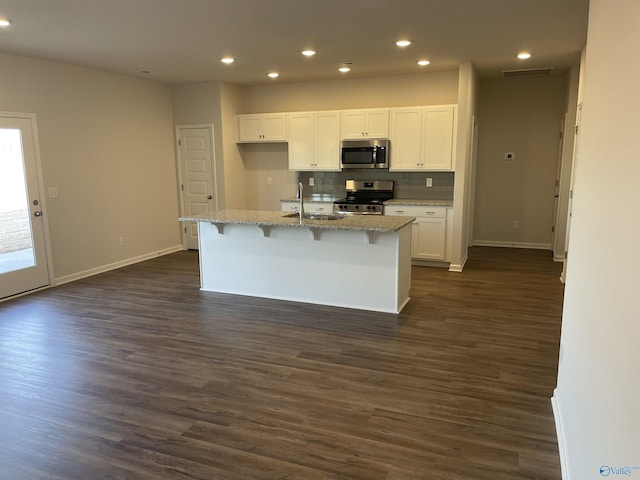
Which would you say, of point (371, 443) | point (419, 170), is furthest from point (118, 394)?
point (419, 170)

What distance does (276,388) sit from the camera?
299 centimetres

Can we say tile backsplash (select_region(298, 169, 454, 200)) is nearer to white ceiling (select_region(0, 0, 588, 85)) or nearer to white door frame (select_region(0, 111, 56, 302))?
white ceiling (select_region(0, 0, 588, 85))

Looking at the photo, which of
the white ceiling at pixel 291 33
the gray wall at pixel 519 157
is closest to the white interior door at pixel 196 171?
the white ceiling at pixel 291 33

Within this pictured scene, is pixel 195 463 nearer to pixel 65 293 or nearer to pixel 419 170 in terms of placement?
pixel 65 293

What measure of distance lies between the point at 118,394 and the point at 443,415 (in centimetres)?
209

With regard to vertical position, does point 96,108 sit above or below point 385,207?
above

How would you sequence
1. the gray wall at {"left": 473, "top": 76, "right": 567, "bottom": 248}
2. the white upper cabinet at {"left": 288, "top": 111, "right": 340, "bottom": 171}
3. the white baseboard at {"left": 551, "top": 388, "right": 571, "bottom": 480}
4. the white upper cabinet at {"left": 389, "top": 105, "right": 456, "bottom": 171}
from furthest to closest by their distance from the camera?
the gray wall at {"left": 473, "top": 76, "right": 567, "bottom": 248}, the white upper cabinet at {"left": 288, "top": 111, "right": 340, "bottom": 171}, the white upper cabinet at {"left": 389, "top": 105, "right": 456, "bottom": 171}, the white baseboard at {"left": 551, "top": 388, "right": 571, "bottom": 480}

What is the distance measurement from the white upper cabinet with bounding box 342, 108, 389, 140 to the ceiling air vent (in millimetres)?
1859

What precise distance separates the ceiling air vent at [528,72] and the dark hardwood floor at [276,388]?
3302 mm

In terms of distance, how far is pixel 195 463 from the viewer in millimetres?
2250

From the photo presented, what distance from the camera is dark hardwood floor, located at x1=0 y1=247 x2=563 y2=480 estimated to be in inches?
89.3

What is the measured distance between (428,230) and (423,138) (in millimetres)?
1292

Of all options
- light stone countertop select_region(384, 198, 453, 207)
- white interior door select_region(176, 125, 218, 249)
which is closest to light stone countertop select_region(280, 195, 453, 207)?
light stone countertop select_region(384, 198, 453, 207)

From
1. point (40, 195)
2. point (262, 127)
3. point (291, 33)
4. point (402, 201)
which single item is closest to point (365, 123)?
point (402, 201)
